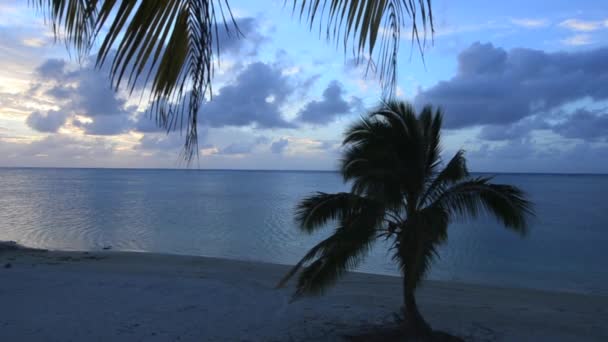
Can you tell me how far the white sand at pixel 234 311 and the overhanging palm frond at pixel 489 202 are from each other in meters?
3.36

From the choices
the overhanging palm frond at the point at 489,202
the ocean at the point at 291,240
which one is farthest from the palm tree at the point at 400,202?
the ocean at the point at 291,240

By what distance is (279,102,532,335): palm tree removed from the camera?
691cm

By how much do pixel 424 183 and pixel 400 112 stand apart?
4.13 feet

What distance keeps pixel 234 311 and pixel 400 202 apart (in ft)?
16.5

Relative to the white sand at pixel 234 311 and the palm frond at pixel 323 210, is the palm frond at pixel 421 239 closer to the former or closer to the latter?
the palm frond at pixel 323 210

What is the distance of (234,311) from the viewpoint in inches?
407

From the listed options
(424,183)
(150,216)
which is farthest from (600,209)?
(424,183)

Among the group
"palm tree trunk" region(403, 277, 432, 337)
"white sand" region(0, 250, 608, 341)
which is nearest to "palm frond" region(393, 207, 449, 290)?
"palm tree trunk" region(403, 277, 432, 337)

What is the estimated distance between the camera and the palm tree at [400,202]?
6.91m

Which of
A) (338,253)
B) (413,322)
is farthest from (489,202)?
(413,322)

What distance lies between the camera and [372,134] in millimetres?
7672

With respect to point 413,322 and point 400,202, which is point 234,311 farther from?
point 400,202

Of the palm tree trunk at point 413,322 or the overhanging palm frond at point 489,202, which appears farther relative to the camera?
the palm tree trunk at point 413,322

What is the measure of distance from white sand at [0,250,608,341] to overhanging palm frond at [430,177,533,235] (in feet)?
11.0
